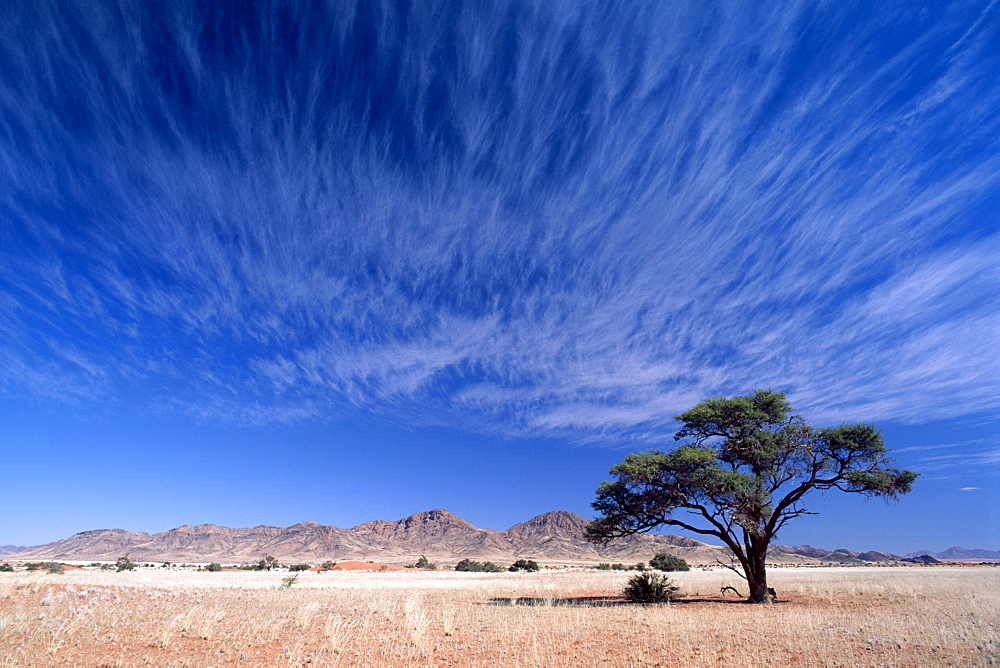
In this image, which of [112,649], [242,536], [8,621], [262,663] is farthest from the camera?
[242,536]

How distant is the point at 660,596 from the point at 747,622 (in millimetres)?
6612

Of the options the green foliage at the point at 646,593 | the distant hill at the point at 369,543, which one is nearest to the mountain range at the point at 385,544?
the distant hill at the point at 369,543

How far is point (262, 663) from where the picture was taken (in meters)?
8.12

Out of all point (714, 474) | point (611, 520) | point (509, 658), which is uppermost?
point (714, 474)

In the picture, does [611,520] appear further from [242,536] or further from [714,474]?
[242,536]

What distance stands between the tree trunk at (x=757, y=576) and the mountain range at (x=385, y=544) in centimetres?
10670

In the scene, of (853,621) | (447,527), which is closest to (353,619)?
(853,621)

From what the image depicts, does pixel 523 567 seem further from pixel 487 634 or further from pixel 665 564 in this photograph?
pixel 487 634

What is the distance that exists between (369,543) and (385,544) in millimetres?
5507

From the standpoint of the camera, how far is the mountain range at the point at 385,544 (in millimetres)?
125938

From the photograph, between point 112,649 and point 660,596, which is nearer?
point 112,649

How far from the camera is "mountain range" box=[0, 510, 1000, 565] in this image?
125938mm

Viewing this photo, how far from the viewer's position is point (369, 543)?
15025 cm

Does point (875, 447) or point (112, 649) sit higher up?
point (875, 447)
